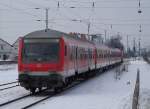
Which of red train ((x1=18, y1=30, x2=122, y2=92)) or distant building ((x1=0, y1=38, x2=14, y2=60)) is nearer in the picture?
red train ((x1=18, y1=30, x2=122, y2=92))

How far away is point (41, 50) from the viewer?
2122cm

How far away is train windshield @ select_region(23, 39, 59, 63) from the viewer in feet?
69.4

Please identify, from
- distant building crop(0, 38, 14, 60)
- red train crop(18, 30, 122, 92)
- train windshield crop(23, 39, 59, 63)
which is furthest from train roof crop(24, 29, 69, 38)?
distant building crop(0, 38, 14, 60)

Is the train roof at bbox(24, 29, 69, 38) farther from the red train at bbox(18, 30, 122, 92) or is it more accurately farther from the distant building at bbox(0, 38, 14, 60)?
the distant building at bbox(0, 38, 14, 60)

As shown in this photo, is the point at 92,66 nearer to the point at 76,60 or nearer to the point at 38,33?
the point at 76,60

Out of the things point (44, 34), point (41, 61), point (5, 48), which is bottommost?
point (5, 48)

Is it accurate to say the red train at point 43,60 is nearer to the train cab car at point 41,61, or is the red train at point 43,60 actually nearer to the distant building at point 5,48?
the train cab car at point 41,61

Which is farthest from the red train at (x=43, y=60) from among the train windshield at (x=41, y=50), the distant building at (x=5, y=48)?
the distant building at (x=5, y=48)

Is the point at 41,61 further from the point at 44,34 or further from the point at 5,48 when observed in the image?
the point at 5,48

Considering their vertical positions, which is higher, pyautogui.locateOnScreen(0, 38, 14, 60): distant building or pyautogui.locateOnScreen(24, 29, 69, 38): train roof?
pyautogui.locateOnScreen(24, 29, 69, 38): train roof

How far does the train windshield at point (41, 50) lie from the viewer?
21156 millimetres

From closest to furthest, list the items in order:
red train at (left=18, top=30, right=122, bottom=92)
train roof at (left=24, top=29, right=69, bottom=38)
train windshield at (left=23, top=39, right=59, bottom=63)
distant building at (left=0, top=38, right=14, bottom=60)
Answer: red train at (left=18, top=30, right=122, bottom=92)
train windshield at (left=23, top=39, right=59, bottom=63)
train roof at (left=24, top=29, right=69, bottom=38)
distant building at (left=0, top=38, right=14, bottom=60)

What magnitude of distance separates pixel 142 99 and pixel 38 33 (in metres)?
6.08

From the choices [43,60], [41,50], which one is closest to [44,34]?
[41,50]
